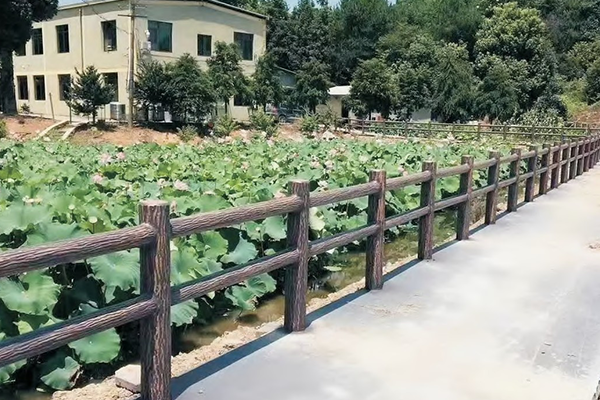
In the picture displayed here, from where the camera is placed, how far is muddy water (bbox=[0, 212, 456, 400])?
5.36 metres

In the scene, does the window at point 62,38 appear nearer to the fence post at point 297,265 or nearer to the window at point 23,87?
the window at point 23,87

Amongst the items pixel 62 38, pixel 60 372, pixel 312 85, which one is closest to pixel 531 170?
pixel 60 372

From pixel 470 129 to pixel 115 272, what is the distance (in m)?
26.6

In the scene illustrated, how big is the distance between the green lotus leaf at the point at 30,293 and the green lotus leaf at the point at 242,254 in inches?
69.6

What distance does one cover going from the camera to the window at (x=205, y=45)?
33.4m

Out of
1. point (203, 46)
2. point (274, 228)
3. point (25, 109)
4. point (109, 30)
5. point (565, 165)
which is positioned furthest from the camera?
point (25, 109)

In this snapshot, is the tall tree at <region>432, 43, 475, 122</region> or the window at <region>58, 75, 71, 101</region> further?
the tall tree at <region>432, 43, 475, 122</region>

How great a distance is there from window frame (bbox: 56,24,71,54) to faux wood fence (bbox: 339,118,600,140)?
15.4 m

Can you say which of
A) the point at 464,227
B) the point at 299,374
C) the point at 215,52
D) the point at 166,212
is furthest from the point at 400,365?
the point at 215,52

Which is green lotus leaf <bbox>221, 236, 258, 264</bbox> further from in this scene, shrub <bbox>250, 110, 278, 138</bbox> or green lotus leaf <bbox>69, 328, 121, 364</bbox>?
shrub <bbox>250, 110, 278, 138</bbox>

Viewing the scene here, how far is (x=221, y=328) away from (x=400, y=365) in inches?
83.2

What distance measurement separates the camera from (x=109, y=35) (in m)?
32.5

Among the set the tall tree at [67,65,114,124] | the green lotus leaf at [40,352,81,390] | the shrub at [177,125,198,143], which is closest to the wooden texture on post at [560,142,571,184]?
the green lotus leaf at [40,352,81,390]

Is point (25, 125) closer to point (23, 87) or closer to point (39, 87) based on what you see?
point (39, 87)
